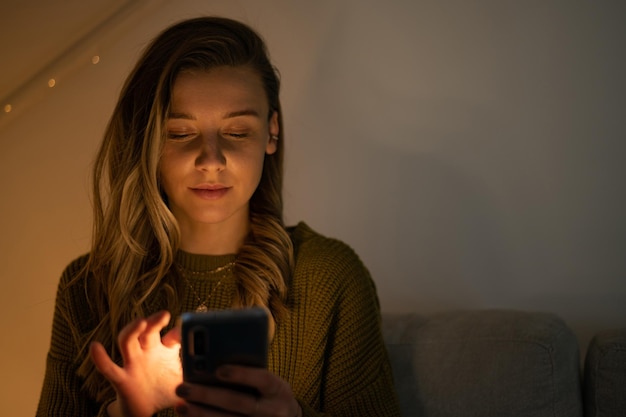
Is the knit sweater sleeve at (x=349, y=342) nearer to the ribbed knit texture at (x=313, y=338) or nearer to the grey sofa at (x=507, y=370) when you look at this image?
the ribbed knit texture at (x=313, y=338)

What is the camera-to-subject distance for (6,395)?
1775 millimetres

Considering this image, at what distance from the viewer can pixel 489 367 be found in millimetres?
1425

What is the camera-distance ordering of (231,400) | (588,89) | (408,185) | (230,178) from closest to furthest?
1. (231,400)
2. (230,178)
3. (588,89)
4. (408,185)

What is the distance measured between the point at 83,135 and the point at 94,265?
1.70 ft

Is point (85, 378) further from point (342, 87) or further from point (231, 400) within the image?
point (342, 87)

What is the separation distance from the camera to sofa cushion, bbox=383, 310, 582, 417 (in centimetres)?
139

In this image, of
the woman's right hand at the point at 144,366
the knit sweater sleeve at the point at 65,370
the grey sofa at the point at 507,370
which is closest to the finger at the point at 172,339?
the woman's right hand at the point at 144,366

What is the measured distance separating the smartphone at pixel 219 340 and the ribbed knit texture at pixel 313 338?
0.38 metres

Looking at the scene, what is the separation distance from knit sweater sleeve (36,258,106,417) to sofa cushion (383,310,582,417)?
1.99 feet

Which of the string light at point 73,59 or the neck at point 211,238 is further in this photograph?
the string light at point 73,59

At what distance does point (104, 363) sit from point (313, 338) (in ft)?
1.43

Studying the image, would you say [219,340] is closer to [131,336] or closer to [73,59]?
[131,336]

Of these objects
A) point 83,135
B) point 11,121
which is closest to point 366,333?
point 83,135

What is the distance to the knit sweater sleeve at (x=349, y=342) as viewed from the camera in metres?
1.32
